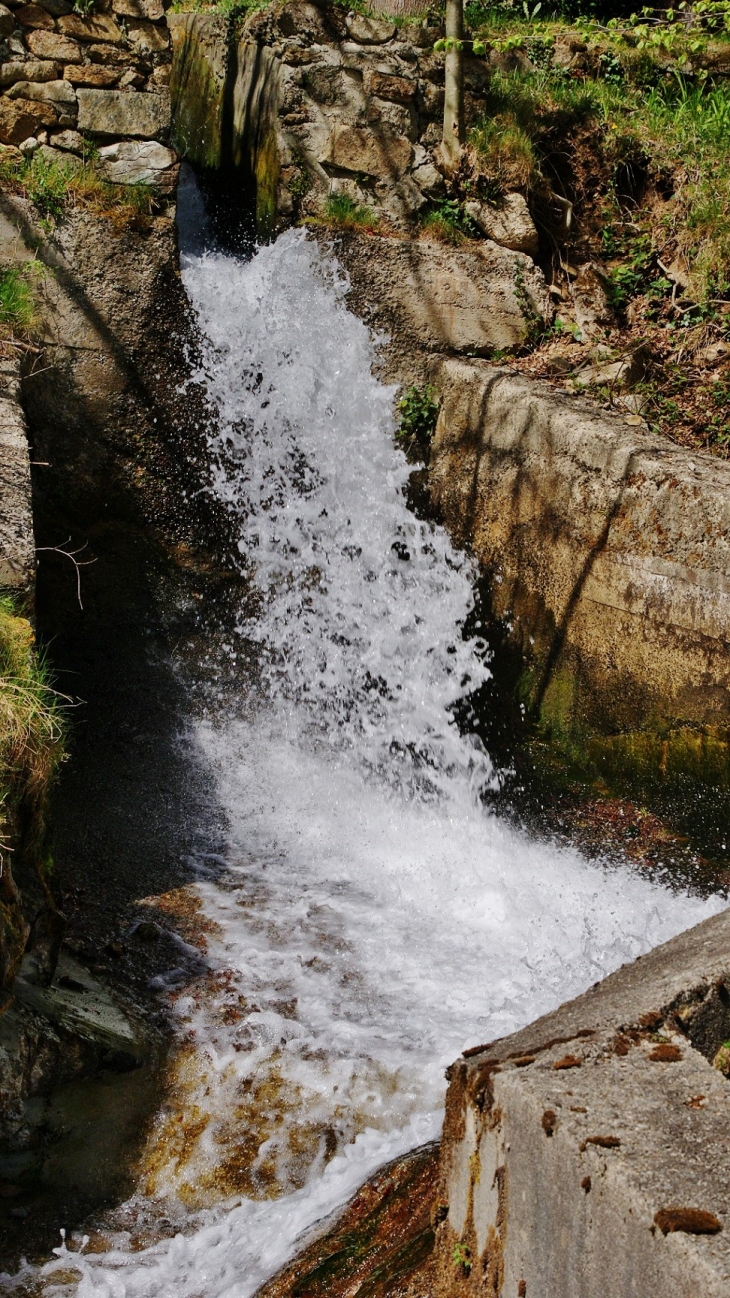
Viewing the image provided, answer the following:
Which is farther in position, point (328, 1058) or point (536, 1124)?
point (328, 1058)

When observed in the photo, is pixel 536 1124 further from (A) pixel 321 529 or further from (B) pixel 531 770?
(A) pixel 321 529

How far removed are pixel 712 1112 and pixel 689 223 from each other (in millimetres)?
5792

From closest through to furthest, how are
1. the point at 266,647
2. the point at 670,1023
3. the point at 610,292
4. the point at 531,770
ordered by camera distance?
the point at 670,1023 → the point at 531,770 → the point at 266,647 → the point at 610,292

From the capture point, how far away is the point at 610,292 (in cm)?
645

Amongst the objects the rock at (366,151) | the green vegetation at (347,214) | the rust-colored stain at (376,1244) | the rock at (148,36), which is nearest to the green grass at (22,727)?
the rust-colored stain at (376,1244)

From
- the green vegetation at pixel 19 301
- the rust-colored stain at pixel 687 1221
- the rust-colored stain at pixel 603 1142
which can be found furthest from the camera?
the green vegetation at pixel 19 301

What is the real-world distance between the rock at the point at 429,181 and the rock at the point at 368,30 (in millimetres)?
872

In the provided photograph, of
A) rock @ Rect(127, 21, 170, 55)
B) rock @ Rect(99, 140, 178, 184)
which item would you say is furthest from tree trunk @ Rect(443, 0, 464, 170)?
rock @ Rect(99, 140, 178, 184)

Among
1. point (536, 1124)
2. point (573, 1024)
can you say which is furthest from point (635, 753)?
point (536, 1124)

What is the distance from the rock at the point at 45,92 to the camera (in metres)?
5.61

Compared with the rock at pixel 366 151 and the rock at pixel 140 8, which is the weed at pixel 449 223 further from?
the rock at pixel 140 8

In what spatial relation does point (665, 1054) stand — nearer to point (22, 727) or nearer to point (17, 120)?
point (22, 727)

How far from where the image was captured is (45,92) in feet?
18.5

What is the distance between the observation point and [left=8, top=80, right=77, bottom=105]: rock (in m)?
5.61
